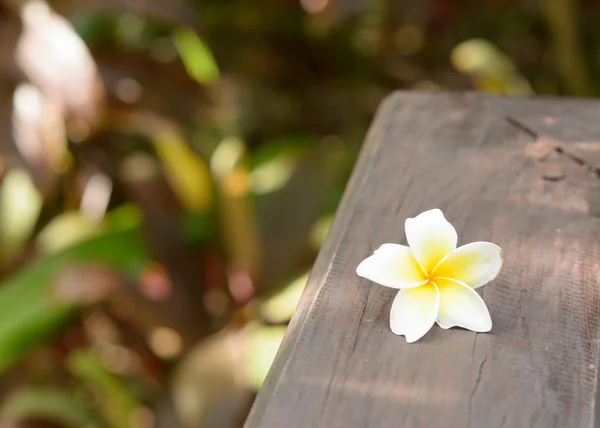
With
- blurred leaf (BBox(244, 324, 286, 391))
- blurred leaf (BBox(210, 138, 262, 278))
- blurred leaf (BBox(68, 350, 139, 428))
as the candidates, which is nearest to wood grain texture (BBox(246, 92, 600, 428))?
blurred leaf (BBox(244, 324, 286, 391))

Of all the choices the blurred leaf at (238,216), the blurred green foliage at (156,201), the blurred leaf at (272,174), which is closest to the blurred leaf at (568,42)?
the blurred green foliage at (156,201)

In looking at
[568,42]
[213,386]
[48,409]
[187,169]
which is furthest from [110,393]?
[568,42]

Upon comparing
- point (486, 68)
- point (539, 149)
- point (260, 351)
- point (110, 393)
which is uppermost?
point (539, 149)

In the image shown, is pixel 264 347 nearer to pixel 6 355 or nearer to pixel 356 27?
pixel 6 355

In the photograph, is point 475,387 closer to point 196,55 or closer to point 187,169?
point 187,169

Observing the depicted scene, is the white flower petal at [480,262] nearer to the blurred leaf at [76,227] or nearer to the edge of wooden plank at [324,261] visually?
the edge of wooden plank at [324,261]

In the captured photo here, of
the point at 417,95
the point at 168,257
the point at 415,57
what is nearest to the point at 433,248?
the point at 417,95
